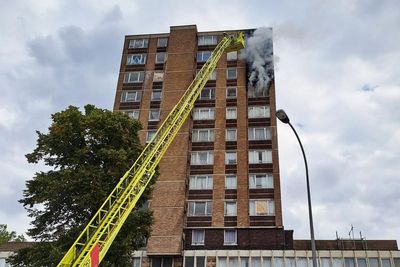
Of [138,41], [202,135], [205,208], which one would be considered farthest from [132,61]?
[205,208]

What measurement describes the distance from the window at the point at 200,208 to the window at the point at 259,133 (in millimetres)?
9220

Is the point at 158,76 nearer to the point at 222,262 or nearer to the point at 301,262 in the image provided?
the point at 222,262

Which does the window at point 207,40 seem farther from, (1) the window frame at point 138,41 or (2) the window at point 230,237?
(2) the window at point 230,237

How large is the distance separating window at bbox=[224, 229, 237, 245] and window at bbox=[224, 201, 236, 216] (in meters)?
1.78

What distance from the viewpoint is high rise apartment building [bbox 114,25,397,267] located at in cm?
4278

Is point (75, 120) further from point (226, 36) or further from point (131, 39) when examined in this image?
point (131, 39)

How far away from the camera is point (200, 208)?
45.8m

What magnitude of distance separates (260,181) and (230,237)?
690cm

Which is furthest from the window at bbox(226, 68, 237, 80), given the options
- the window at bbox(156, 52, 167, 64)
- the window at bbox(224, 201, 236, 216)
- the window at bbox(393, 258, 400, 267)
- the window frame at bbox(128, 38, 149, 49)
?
the window at bbox(393, 258, 400, 267)

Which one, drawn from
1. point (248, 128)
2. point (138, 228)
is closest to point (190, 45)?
point (248, 128)

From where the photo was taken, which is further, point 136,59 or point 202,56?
point 136,59

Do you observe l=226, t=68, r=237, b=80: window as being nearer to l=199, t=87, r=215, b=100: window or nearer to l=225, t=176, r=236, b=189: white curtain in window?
l=199, t=87, r=215, b=100: window

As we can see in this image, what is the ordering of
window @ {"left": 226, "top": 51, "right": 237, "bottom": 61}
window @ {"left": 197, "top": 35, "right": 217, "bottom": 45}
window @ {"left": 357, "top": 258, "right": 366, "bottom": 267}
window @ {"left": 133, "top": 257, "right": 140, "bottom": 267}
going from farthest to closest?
window @ {"left": 197, "top": 35, "right": 217, "bottom": 45} → window @ {"left": 226, "top": 51, "right": 237, "bottom": 61} → window @ {"left": 133, "top": 257, "right": 140, "bottom": 267} → window @ {"left": 357, "top": 258, "right": 366, "bottom": 267}

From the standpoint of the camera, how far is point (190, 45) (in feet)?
184
